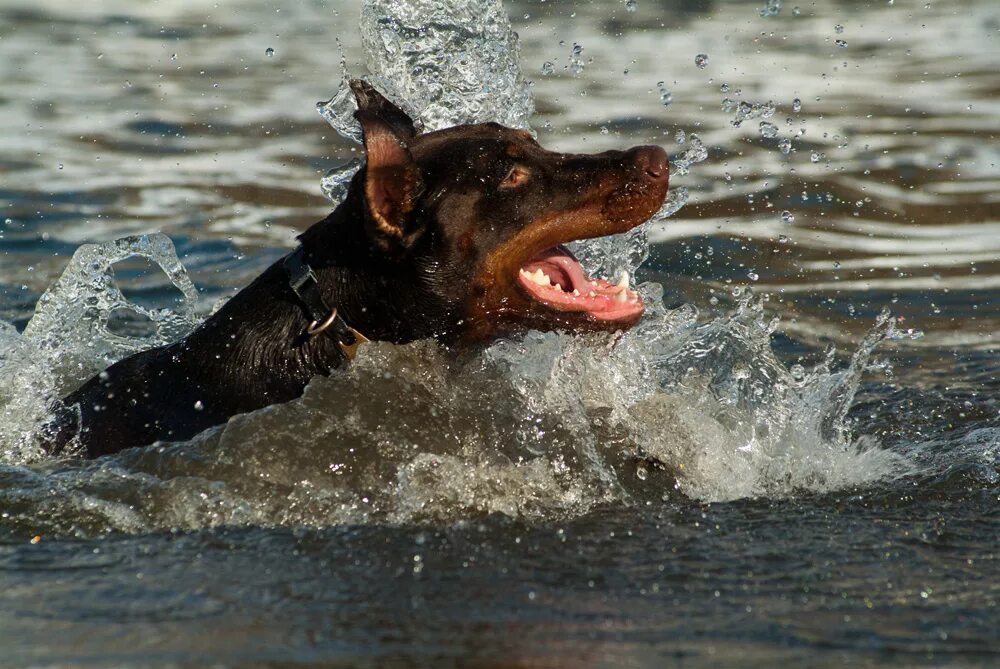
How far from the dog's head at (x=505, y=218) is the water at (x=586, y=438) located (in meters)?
0.22

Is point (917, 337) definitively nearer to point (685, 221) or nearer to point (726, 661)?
point (685, 221)

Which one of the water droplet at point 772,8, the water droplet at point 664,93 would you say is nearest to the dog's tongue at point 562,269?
the water droplet at point 772,8

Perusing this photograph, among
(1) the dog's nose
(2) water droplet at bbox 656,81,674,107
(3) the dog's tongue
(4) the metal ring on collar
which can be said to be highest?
(2) water droplet at bbox 656,81,674,107

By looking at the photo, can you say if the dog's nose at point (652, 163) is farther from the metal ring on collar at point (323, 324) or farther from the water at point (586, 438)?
the metal ring on collar at point (323, 324)

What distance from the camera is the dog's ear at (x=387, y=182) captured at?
453 cm

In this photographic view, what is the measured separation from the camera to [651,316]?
22.9ft

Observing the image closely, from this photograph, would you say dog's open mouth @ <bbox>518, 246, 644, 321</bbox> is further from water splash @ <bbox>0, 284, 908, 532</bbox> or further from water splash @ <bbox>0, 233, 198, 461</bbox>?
water splash @ <bbox>0, 233, 198, 461</bbox>

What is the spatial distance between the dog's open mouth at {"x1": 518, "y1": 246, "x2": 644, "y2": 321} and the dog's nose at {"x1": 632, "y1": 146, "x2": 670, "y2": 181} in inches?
16.1

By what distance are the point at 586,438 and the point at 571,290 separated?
1.96 feet

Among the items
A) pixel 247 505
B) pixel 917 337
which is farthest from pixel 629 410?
pixel 917 337

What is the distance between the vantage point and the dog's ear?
4527 mm

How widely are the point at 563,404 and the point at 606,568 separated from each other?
4.46ft

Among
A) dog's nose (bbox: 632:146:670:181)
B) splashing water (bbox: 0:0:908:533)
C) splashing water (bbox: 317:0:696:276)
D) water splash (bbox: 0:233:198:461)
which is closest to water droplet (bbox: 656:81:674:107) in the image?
splashing water (bbox: 317:0:696:276)

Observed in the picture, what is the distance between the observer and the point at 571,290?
5.02m
